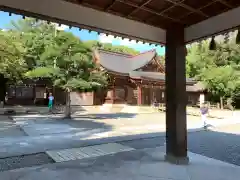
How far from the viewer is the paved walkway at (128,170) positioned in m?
4.29

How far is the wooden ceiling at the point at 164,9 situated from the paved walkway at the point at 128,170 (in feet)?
9.72

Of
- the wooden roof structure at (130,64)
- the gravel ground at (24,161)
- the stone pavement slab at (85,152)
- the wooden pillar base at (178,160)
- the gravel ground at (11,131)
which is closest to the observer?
the wooden pillar base at (178,160)

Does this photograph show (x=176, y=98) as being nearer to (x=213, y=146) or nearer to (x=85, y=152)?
(x=85, y=152)

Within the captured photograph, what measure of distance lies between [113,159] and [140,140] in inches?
105

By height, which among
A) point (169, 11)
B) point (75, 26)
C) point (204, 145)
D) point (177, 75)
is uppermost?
point (169, 11)

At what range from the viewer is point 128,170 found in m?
4.62

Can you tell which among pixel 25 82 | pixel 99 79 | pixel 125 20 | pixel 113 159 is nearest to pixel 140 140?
pixel 113 159

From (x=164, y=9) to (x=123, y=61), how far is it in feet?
83.2

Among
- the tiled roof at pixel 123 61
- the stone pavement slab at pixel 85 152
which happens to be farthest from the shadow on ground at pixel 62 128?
the tiled roof at pixel 123 61

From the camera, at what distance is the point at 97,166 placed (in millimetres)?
4922

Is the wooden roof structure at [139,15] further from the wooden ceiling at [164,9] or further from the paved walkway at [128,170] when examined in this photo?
the paved walkway at [128,170]

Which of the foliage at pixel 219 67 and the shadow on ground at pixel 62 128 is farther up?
the foliage at pixel 219 67

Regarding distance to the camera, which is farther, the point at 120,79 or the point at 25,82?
the point at 120,79

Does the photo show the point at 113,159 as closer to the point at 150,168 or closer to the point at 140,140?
the point at 150,168
